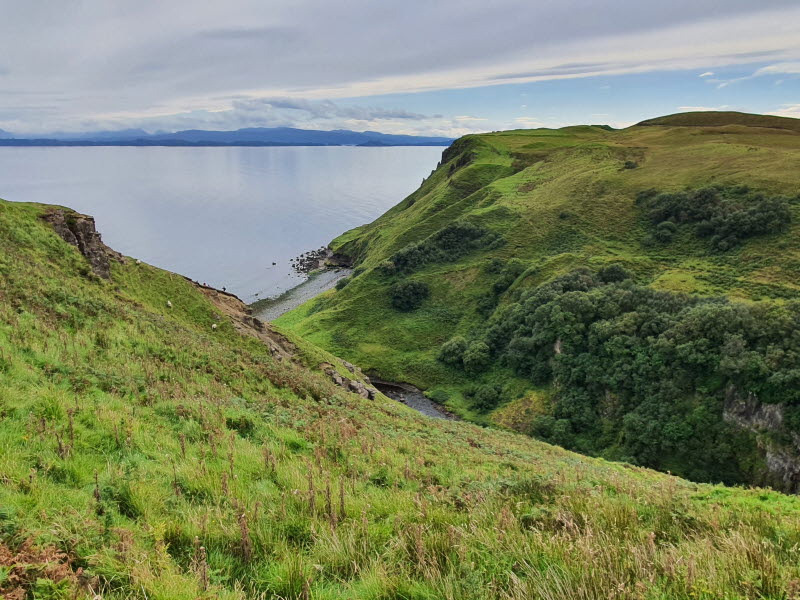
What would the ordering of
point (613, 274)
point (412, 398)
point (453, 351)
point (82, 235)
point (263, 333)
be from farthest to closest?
point (453, 351), point (613, 274), point (412, 398), point (263, 333), point (82, 235)

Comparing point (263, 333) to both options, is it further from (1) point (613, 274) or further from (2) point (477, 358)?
(1) point (613, 274)

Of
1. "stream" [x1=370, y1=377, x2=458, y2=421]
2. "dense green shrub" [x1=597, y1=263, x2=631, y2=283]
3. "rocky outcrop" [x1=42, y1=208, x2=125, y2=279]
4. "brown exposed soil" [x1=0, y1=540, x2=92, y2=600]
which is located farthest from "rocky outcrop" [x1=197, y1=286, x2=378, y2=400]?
"dense green shrub" [x1=597, y1=263, x2=631, y2=283]

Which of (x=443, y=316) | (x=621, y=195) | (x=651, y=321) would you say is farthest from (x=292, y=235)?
(x=651, y=321)

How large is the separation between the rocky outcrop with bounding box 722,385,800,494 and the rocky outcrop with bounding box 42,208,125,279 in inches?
2369

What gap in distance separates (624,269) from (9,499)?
79.9 m

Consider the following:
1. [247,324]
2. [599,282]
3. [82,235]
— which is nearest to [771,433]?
[599,282]

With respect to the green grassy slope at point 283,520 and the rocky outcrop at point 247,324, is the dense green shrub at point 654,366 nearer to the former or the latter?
the rocky outcrop at point 247,324

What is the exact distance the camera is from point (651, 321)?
2224 inches

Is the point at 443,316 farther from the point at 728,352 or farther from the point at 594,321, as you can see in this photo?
the point at 728,352

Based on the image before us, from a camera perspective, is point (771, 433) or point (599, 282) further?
point (599, 282)

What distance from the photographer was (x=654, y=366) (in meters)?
53.0

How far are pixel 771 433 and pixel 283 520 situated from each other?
52344 millimetres

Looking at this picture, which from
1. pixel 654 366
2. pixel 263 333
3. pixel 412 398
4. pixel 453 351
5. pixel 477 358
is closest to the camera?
pixel 263 333

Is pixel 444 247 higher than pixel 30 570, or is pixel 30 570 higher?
pixel 30 570
